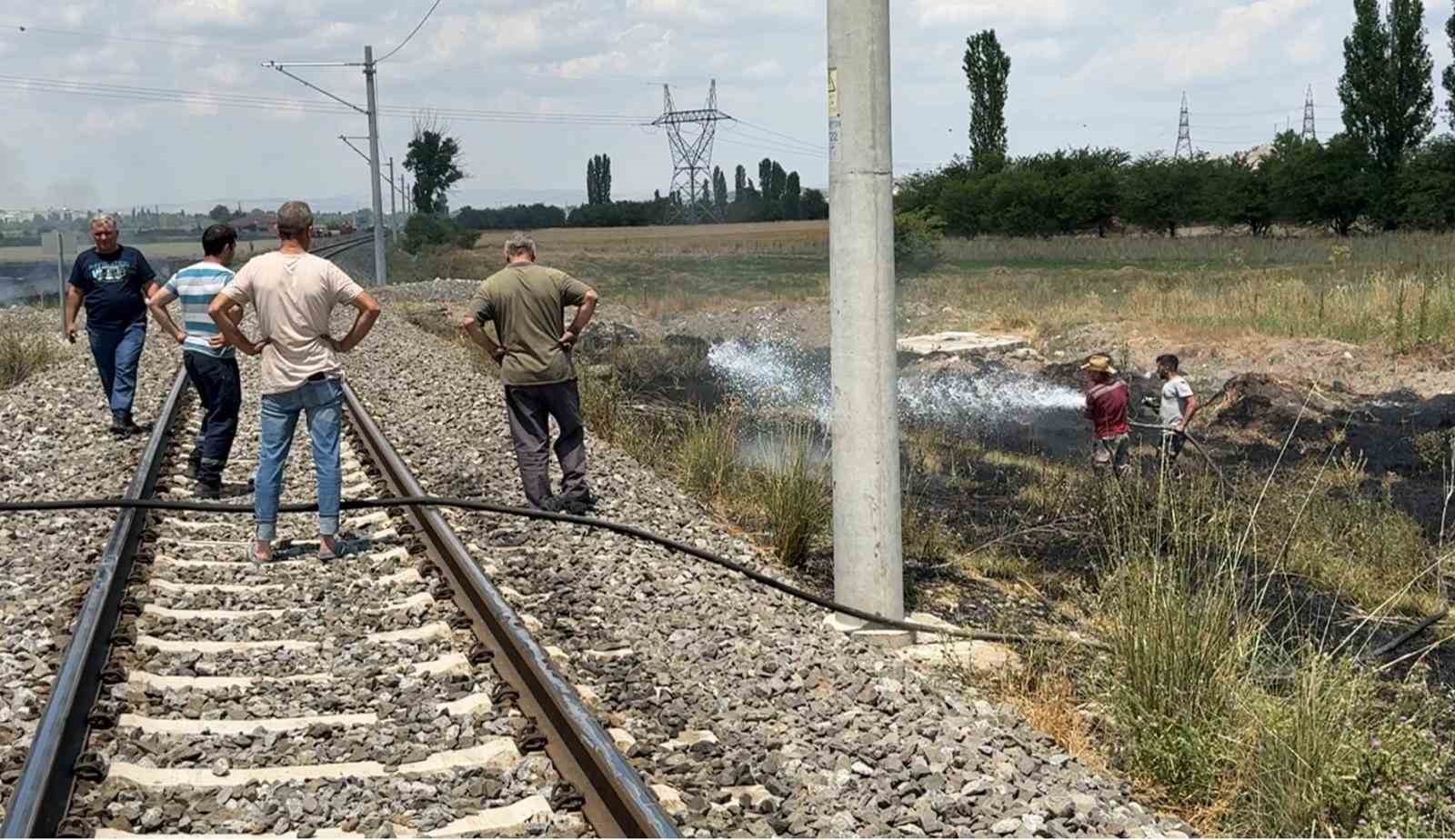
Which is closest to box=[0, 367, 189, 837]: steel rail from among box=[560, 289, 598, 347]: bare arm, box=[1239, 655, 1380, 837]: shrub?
box=[560, 289, 598, 347]: bare arm

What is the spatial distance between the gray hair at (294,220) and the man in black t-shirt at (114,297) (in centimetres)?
447

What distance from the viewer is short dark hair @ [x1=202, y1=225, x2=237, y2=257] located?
1003 cm

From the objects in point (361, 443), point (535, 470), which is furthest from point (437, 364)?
point (535, 470)

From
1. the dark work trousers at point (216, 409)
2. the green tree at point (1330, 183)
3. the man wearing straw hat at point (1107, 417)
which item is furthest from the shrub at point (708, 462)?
the green tree at point (1330, 183)

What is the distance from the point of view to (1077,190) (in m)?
87.1

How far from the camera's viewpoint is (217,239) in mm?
10078

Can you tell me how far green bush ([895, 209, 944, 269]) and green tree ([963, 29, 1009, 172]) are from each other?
1136 inches

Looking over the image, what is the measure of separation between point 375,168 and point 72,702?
43.6m

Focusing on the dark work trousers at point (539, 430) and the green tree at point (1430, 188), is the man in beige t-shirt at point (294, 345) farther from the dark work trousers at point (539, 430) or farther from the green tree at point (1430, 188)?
the green tree at point (1430, 188)

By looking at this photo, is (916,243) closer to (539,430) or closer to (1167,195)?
(1167,195)

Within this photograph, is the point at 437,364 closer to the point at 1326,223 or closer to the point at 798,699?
the point at 798,699

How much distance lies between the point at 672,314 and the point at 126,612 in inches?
1212

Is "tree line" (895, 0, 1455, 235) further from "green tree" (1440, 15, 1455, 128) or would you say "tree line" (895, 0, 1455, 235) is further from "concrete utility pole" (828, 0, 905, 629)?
"concrete utility pole" (828, 0, 905, 629)

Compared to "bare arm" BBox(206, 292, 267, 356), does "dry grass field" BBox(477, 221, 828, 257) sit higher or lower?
higher
